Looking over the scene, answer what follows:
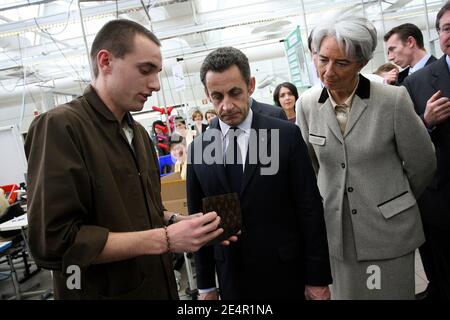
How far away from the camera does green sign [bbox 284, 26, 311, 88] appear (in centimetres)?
396

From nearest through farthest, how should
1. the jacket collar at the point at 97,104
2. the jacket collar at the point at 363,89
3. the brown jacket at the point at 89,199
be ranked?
the brown jacket at the point at 89,199 → the jacket collar at the point at 97,104 → the jacket collar at the point at 363,89

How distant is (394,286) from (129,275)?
3.22 ft

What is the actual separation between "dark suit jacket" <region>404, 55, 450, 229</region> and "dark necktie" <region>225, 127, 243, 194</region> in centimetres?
106

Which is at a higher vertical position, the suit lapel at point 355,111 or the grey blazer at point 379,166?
the suit lapel at point 355,111

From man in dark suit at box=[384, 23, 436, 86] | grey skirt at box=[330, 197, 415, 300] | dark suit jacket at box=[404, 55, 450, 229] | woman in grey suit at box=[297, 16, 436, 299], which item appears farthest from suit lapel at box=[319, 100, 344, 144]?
man in dark suit at box=[384, 23, 436, 86]

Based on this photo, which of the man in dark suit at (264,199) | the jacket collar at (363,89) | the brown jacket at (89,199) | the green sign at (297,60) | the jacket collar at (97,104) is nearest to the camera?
the brown jacket at (89,199)

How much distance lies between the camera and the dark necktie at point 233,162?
1201 millimetres

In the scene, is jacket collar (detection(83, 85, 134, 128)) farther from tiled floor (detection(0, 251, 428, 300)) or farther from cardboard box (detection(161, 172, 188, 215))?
tiled floor (detection(0, 251, 428, 300))

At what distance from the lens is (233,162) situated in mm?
1216

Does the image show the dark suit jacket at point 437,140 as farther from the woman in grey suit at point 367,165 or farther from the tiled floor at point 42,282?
the tiled floor at point 42,282

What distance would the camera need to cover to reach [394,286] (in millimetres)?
1277

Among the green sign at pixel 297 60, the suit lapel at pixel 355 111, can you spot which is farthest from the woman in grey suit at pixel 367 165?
the green sign at pixel 297 60

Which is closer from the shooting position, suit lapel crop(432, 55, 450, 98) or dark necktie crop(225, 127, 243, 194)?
dark necktie crop(225, 127, 243, 194)
